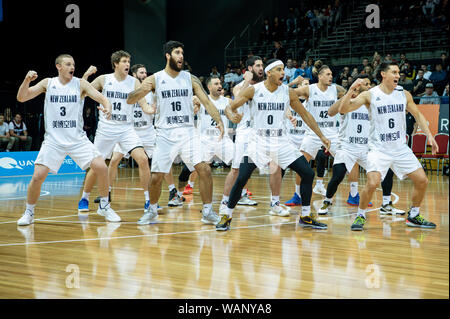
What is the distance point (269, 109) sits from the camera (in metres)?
6.86

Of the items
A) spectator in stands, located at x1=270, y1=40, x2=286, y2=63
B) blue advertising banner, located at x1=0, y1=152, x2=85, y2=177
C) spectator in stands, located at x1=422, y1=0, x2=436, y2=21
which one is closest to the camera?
blue advertising banner, located at x1=0, y1=152, x2=85, y2=177

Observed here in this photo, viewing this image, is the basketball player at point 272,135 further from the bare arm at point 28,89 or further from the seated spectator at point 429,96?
the seated spectator at point 429,96

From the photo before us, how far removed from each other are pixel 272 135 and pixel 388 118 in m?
1.53

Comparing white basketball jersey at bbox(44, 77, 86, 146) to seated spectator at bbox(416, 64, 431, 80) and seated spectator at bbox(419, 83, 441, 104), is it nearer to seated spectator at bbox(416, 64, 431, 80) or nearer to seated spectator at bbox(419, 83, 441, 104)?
seated spectator at bbox(419, 83, 441, 104)

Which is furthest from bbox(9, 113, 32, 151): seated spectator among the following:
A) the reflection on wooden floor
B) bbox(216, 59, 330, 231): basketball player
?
bbox(216, 59, 330, 231): basketball player

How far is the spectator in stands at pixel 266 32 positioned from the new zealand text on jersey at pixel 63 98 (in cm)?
1673

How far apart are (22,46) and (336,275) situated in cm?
1958

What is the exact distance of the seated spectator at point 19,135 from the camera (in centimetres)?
1656

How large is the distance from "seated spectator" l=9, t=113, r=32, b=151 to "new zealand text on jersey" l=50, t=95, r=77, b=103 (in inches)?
406

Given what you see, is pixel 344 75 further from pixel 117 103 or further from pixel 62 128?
pixel 62 128

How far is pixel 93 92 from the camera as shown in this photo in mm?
7234

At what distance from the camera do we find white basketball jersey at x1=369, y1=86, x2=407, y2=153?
6.86 meters

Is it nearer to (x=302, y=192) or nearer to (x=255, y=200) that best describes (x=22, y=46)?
(x=255, y=200)

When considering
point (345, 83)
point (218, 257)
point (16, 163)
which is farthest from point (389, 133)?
point (16, 163)
